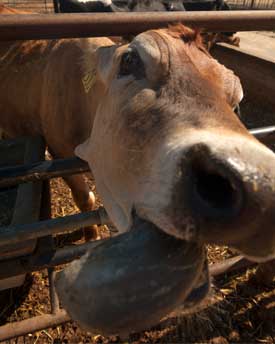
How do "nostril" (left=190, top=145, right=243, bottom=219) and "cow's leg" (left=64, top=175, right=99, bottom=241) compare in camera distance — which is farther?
"cow's leg" (left=64, top=175, right=99, bottom=241)

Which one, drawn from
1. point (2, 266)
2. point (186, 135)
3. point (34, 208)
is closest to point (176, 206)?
point (186, 135)

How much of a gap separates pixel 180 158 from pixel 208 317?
2.29m

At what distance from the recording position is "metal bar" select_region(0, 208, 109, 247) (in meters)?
1.93

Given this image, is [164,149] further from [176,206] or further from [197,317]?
[197,317]

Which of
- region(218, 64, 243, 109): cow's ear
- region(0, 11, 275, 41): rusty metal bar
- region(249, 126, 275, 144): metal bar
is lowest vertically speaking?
region(249, 126, 275, 144): metal bar

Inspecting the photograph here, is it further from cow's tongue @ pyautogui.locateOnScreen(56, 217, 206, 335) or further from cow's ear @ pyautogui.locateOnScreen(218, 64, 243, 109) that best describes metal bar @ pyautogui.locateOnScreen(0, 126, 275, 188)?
cow's tongue @ pyautogui.locateOnScreen(56, 217, 206, 335)

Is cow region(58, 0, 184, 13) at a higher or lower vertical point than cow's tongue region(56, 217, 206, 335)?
higher

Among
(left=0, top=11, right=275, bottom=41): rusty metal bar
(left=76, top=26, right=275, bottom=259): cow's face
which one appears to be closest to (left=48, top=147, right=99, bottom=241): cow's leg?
(left=76, top=26, right=275, bottom=259): cow's face

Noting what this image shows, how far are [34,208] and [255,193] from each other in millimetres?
1740

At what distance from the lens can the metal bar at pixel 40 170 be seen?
201 centimetres

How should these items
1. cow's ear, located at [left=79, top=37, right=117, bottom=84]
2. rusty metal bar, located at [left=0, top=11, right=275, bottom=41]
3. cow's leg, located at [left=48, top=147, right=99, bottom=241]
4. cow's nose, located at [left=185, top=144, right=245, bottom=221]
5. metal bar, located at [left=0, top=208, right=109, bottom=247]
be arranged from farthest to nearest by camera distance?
cow's leg, located at [left=48, top=147, right=99, bottom=241], cow's ear, located at [left=79, top=37, right=117, bottom=84], metal bar, located at [left=0, top=208, right=109, bottom=247], rusty metal bar, located at [left=0, top=11, right=275, bottom=41], cow's nose, located at [left=185, top=144, right=245, bottom=221]

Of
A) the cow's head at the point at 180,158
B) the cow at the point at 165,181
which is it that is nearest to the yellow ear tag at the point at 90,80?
the cow at the point at 165,181

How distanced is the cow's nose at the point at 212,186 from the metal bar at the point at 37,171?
42.7 inches

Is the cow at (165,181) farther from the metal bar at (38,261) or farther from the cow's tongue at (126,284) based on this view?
the metal bar at (38,261)
